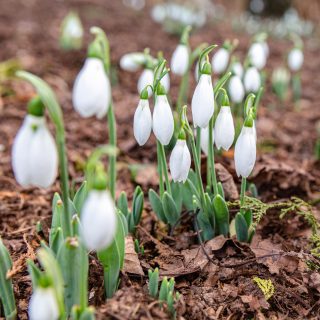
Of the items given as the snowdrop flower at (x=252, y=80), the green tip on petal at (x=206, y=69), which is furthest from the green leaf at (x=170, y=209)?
the snowdrop flower at (x=252, y=80)

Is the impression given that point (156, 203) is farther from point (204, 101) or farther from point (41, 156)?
point (41, 156)

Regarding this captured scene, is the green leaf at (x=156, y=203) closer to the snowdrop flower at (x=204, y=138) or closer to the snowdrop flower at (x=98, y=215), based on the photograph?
the snowdrop flower at (x=204, y=138)

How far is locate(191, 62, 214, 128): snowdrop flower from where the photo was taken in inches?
69.4

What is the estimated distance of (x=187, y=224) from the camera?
227cm

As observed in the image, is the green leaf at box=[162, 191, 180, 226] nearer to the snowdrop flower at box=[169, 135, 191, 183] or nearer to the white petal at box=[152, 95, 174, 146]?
the snowdrop flower at box=[169, 135, 191, 183]

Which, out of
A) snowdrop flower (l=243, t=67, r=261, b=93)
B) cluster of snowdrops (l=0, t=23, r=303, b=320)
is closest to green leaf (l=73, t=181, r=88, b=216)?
cluster of snowdrops (l=0, t=23, r=303, b=320)

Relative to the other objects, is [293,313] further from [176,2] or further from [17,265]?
[176,2]

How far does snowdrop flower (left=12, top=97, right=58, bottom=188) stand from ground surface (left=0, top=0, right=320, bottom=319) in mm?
487

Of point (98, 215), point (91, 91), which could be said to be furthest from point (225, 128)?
point (98, 215)

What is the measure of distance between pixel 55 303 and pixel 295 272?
39.5 inches

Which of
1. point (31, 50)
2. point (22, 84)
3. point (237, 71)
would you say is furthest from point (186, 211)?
point (31, 50)

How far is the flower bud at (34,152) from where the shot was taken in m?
1.28

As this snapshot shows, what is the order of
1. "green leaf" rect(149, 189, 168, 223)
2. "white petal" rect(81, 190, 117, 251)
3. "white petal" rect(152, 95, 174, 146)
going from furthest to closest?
"green leaf" rect(149, 189, 168, 223), "white petal" rect(152, 95, 174, 146), "white petal" rect(81, 190, 117, 251)

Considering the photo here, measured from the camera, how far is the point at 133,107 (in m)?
4.02
